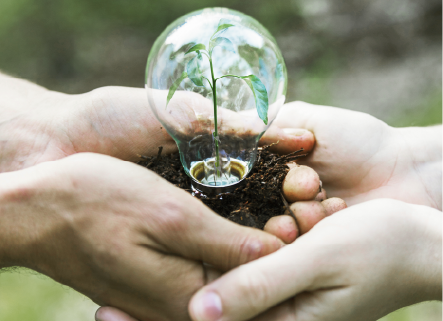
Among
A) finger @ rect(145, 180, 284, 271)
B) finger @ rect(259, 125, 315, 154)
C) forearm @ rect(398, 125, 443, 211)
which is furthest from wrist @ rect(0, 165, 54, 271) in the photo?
forearm @ rect(398, 125, 443, 211)

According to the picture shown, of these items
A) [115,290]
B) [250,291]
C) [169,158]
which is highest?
[169,158]

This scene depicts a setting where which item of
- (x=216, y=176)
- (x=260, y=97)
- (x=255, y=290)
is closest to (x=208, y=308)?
(x=255, y=290)

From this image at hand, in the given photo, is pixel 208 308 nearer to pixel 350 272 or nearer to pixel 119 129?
pixel 350 272

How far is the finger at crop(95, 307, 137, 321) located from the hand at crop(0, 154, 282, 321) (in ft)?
0.15

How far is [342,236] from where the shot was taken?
1384 millimetres

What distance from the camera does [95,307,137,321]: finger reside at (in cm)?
151

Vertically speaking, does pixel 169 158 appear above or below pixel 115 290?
above

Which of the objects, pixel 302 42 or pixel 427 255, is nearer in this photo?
pixel 427 255

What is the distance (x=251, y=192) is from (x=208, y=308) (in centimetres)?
61

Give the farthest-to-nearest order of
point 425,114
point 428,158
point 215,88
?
point 425,114
point 428,158
point 215,88

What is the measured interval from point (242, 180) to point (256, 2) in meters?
3.24

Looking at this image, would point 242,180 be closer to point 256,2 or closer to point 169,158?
point 169,158

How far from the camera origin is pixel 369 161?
2133mm

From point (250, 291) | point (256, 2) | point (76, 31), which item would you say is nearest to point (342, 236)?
point (250, 291)
